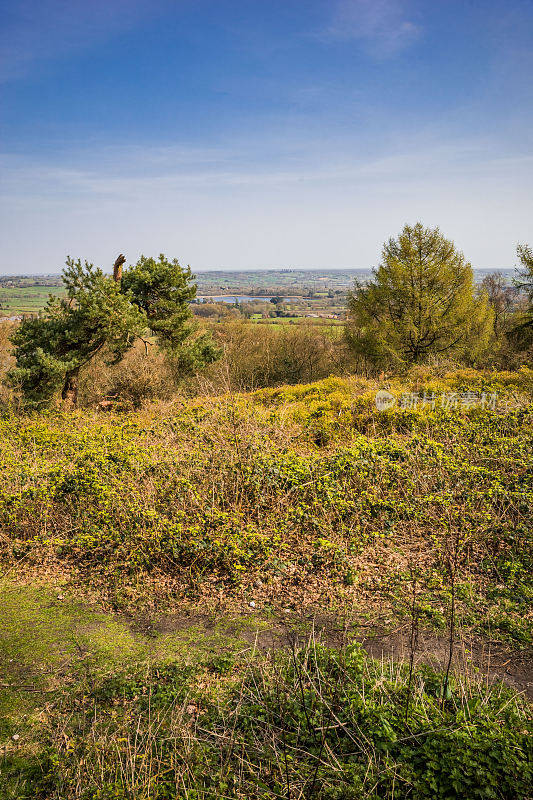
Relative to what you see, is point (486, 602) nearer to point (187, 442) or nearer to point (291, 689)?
point (291, 689)

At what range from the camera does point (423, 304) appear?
805 inches

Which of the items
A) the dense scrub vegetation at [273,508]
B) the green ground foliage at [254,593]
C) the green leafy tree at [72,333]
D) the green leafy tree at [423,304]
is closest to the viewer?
the green ground foliage at [254,593]

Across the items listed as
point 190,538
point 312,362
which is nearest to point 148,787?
point 190,538

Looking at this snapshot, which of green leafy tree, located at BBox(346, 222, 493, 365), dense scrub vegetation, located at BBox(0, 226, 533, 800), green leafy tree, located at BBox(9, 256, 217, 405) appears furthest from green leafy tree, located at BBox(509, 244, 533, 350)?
green leafy tree, located at BBox(9, 256, 217, 405)

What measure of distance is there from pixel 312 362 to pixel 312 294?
4922cm

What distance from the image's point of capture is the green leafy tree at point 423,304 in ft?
67.2

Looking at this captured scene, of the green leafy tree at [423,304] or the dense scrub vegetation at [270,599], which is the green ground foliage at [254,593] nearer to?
the dense scrub vegetation at [270,599]

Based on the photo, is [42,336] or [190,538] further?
[42,336]

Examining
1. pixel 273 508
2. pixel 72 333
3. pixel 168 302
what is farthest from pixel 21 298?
pixel 273 508

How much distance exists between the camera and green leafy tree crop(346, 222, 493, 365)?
20.5 m

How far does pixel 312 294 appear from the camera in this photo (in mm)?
70438

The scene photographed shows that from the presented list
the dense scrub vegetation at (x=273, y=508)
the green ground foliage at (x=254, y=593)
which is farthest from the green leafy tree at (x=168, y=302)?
the dense scrub vegetation at (x=273, y=508)

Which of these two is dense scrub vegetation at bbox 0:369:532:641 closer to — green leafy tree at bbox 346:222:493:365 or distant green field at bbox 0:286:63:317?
green leafy tree at bbox 346:222:493:365

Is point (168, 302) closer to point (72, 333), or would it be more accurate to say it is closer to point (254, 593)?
point (72, 333)
